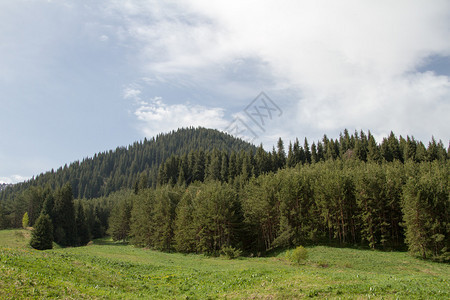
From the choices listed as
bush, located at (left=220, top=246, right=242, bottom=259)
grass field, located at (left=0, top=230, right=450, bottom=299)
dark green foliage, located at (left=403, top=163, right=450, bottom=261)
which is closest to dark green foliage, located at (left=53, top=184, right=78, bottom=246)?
bush, located at (left=220, top=246, right=242, bottom=259)

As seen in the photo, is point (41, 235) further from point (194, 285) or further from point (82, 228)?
point (194, 285)

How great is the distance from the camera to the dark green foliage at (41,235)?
69812 mm

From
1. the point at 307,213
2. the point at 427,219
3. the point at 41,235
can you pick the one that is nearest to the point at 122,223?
the point at 41,235

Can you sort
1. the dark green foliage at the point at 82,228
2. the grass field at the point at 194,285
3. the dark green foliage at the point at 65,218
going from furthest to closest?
the dark green foliage at the point at 82,228 → the dark green foliage at the point at 65,218 → the grass field at the point at 194,285

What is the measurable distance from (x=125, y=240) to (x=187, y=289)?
287 feet

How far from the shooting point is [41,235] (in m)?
70.7

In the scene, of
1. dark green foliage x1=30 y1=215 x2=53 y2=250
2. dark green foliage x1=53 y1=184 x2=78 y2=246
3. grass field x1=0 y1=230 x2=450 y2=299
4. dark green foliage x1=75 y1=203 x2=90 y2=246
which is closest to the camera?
grass field x1=0 y1=230 x2=450 y2=299

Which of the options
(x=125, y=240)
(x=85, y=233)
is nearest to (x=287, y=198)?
(x=125, y=240)

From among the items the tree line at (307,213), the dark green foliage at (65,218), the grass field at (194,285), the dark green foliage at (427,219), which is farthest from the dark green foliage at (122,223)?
the dark green foliage at (427,219)

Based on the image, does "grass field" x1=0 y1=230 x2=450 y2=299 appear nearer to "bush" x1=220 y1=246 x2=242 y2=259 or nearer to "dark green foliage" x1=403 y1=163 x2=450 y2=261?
"bush" x1=220 y1=246 x2=242 y2=259

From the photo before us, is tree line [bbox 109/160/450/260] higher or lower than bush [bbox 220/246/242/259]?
higher

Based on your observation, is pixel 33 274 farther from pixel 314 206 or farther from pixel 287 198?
pixel 314 206

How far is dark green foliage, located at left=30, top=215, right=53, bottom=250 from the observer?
2749 inches

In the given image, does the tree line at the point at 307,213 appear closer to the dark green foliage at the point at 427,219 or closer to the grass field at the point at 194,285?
the dark green foliage at the point at 427,219
